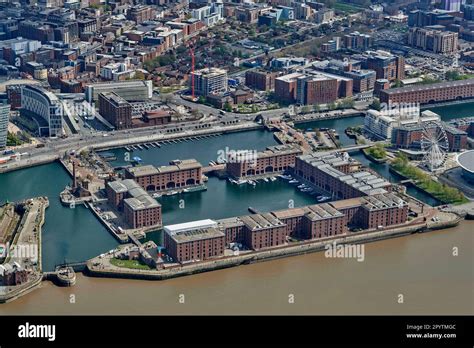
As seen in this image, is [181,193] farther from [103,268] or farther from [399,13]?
[399,13]

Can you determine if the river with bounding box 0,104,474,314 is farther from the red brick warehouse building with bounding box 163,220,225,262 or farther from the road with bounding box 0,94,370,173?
the road with bounding box 0,94,370,173

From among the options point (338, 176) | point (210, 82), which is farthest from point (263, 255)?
point (210, 82)

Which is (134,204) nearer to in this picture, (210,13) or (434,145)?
(434,145)

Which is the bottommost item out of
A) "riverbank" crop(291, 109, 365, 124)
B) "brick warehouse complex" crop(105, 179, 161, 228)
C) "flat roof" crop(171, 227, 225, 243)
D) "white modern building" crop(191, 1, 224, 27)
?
"riverbank" crop(291, 109, 365, 124)

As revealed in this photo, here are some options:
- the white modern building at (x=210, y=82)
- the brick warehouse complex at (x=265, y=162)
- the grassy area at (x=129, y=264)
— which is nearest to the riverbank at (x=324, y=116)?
the white modern building at (x=210, y=82)

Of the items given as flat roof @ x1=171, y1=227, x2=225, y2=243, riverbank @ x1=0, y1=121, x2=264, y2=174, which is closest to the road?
riverbank @ x1=0, y1=121, x2=264, y2=174

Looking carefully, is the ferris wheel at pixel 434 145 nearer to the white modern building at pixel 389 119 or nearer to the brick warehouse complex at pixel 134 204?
the white modern building at pixel 389 119
